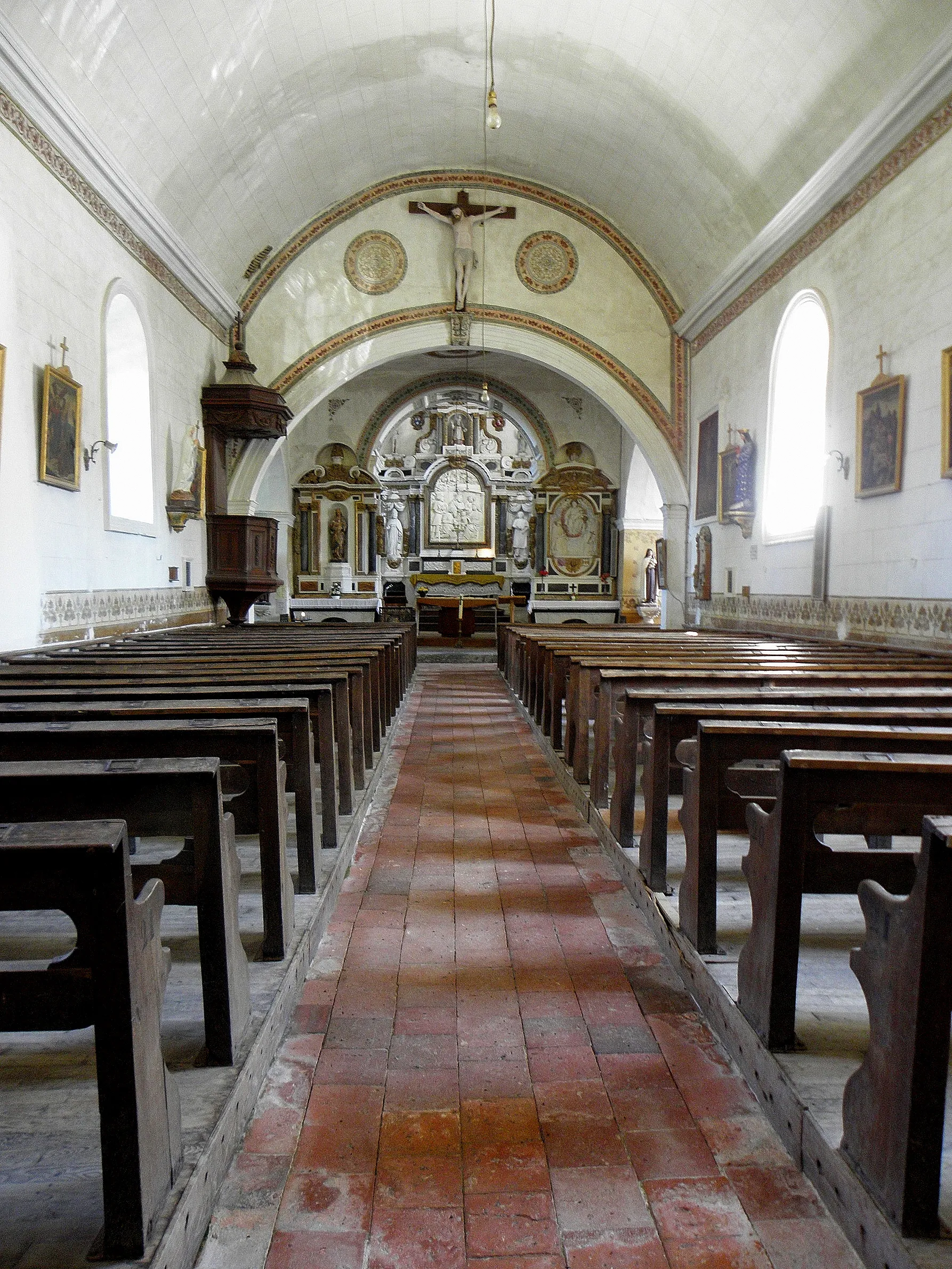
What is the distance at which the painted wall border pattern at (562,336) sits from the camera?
13.1 metres

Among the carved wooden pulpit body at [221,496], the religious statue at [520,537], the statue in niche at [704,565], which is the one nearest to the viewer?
the carved wooden pulpit body at [221,496]

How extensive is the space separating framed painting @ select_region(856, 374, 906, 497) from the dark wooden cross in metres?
7.26

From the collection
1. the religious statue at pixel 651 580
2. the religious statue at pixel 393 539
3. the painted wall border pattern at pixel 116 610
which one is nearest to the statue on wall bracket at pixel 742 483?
the religious statue at pixel 651 580

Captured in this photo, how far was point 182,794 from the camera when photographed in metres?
1.86

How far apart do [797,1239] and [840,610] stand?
7306 mm

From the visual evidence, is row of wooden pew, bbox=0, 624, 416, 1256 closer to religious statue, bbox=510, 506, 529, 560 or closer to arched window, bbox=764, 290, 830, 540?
arched window, bbox=764, 290, 830, 540

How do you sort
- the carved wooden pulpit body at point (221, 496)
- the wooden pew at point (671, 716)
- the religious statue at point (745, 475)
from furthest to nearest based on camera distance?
the carved wooden pulpit body at point (221, 496) → the religious statue at point (745, 475) → the wooden pew at point (671, 716)

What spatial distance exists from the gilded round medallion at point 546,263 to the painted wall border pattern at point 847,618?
17.6ft

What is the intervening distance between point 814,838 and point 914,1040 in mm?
620

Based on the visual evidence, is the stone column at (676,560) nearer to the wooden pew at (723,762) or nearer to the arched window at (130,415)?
the arched window at (130,415)

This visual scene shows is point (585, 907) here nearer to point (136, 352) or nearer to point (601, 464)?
point (136, 352)

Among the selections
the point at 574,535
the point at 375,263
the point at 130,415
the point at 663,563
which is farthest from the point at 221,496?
the point at 574,535

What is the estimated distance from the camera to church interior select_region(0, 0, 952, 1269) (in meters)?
1.59

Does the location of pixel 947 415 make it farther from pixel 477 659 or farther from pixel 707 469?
pixel 477 659
